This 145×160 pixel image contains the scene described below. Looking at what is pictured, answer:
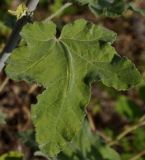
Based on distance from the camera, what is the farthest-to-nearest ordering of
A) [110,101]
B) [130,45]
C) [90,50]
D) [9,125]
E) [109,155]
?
[130,45] < [110,101] < [9,125] < [109,155] < [90,50]

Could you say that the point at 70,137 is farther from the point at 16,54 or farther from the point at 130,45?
the point at 130,45

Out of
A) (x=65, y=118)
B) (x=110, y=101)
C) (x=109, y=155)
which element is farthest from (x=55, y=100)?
(x=110, y=101)

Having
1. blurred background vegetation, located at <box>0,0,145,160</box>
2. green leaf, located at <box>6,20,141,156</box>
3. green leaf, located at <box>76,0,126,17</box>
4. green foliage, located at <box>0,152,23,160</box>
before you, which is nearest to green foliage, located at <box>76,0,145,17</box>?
green leaf, located at <box>76,0,126,17</box>

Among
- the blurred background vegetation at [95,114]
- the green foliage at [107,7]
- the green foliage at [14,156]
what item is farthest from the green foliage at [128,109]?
the green foliage at [107,7]

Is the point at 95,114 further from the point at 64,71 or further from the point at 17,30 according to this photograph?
the point at 64,71

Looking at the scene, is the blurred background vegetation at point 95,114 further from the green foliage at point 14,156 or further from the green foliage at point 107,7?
the green foliage at point 107,7

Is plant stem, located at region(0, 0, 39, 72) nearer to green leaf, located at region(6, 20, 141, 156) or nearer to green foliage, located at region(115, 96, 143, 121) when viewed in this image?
green leaf, located at region(6, 20, 141, 156)
